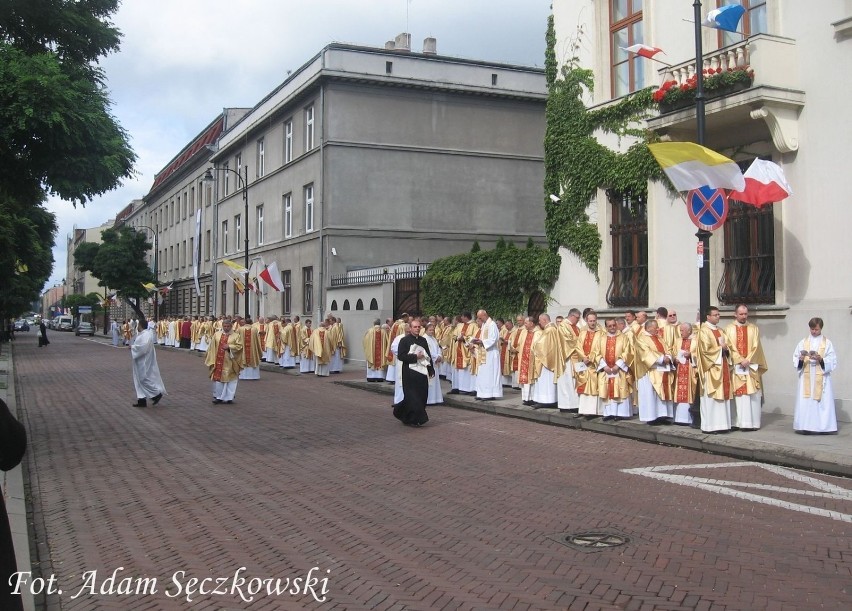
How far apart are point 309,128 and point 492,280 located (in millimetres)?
16950

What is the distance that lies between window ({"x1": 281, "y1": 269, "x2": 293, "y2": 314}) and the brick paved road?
2489 cm

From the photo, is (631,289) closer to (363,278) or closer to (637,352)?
(637,352)

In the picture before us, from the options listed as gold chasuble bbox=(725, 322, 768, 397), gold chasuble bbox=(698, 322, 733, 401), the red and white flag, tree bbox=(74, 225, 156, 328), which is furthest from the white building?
tree bbox=(74, 225, 156, 328)

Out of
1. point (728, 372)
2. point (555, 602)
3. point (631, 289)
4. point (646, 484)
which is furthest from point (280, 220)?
point (555, 602)

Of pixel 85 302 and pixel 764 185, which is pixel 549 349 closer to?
pixel 764 185

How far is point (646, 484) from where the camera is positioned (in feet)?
28.9

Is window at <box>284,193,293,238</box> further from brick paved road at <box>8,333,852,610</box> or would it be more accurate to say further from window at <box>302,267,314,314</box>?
brick paved road at <box>8,333,852,610</box>

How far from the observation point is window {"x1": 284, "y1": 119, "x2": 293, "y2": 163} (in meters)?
38.3

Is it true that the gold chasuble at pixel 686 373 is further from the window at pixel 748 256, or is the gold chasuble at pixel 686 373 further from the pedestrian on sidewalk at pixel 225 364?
the pedestrian on sidewalk at pixel 225 364

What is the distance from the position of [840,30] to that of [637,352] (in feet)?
20.3

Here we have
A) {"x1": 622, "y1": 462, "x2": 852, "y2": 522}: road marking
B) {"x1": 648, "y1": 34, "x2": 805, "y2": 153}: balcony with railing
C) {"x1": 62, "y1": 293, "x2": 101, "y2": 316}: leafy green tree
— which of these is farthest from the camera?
{"x1": 62, "y1": 293, "x2": 101, "y2": 316}: leafy green tree

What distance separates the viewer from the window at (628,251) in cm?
1714

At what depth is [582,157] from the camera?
18.6 m

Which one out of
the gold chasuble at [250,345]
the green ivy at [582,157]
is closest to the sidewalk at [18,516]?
the green ivy at [582,157]
